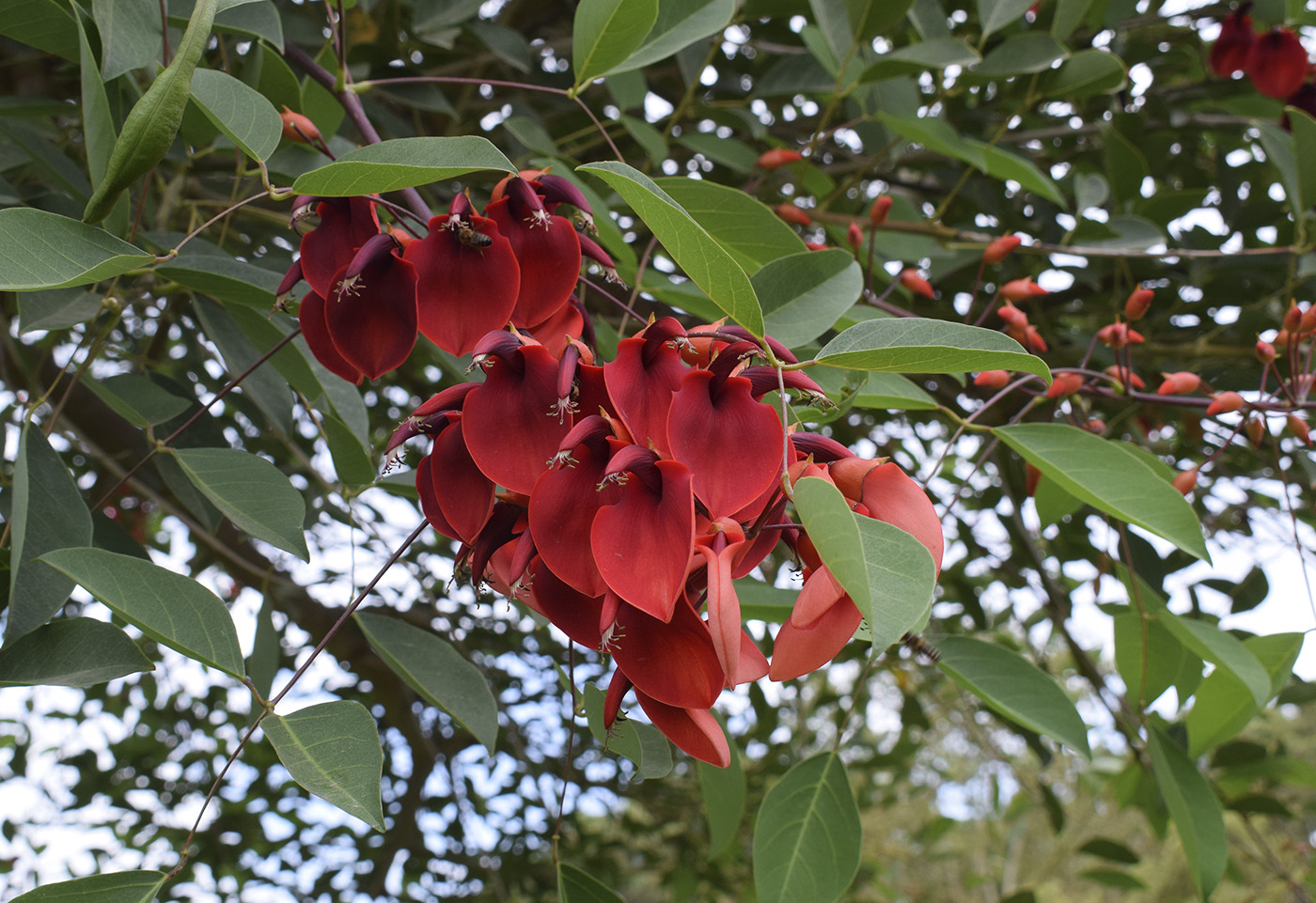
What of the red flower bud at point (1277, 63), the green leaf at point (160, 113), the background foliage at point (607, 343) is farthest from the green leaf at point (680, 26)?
the red flower bud at point (1277, 63)

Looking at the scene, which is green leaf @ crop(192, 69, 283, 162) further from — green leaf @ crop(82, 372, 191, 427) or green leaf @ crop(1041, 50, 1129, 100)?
green leaf @ crop(1041, 50, 1129, 100)

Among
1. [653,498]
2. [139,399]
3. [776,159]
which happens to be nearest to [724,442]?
[653,498]

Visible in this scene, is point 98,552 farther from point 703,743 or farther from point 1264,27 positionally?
point 1264,27

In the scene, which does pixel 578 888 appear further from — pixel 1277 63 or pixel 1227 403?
pixel 1277 63

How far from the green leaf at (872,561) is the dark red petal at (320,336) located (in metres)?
0.28

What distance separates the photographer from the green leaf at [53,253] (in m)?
0.40

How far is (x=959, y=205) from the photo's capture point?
141 cm

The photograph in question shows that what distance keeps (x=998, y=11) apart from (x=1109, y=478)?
638 millimetres

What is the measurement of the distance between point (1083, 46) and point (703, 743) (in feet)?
4.43

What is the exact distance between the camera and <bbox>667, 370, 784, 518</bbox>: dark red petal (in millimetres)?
371

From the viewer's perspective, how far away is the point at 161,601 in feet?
1.52

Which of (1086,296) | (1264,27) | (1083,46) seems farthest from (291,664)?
(1264,27)

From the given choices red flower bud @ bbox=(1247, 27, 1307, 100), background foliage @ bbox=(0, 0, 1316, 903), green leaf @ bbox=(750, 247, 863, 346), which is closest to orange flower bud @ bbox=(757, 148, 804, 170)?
background foliage @ bbox=(0, 0, 1316, 903)

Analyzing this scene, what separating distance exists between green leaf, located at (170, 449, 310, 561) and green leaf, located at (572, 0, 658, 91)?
0.33 m
